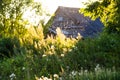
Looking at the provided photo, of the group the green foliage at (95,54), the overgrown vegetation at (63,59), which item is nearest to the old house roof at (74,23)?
the overgrown vegetation at (63,59)

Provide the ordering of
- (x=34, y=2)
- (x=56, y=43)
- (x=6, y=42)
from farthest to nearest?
(x=34, y=2)
(x=6, y=42)
(x=56, y=43)

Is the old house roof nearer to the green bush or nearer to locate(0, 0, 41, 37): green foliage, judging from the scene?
locate(0, 0, 41, 37): green foliage

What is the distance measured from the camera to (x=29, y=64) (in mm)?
10273

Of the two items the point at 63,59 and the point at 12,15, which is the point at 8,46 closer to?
the point at 63,59

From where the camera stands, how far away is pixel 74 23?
48.2 metres

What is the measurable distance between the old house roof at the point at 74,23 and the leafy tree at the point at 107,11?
26.1m

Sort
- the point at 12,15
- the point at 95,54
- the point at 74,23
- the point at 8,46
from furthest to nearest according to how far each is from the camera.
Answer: the point at 74,23, the point at 12,15, the point at 8,46, the point at 95,54

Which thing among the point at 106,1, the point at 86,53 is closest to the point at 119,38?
the point at 86,53

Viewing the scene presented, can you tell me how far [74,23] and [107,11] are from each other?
33607 mm

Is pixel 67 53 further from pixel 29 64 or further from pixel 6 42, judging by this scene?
pixel 6 42

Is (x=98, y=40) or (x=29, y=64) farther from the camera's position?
(x=98, y=40)

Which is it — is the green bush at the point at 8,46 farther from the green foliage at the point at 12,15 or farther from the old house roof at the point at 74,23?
the old house roof at the point at 74,23

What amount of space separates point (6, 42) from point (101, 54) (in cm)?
693

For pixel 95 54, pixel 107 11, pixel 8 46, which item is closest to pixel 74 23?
pixel 8 46
